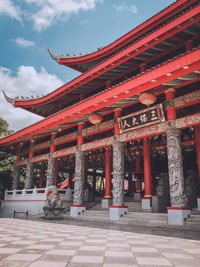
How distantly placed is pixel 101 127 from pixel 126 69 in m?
3.06

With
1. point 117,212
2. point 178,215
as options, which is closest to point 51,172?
point 117,212

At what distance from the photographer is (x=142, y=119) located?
8.02m

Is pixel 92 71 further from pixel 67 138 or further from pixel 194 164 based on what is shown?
pixel 194 164

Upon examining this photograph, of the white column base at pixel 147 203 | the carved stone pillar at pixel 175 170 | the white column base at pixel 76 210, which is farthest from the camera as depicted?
the white column base at pixel 76 210

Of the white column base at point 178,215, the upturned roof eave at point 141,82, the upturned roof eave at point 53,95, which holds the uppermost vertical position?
the upturned roof eave at point 53,95

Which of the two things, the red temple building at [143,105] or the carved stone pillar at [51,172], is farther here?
the carved stone pillar at [51,172]

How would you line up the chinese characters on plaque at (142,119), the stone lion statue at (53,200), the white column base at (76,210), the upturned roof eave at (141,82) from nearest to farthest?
the upturned roof eave at (141,82)
the chinese characters on plaque at (142,119)
the stone lion statue at (53,200)
the white column base at (76,210)

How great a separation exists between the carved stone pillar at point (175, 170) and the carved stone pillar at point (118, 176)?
2.28m

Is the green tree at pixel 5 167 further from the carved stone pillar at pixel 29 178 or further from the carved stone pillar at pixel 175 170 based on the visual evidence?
the carved stone pillar at pixel 175 170

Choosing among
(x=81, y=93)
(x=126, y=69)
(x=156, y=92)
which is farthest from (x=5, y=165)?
(x=156, y=92)

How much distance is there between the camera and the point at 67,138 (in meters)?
11.7

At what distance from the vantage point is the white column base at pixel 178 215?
6262 mm

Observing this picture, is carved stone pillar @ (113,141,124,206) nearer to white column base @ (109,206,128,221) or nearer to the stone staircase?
white column base @ (109,206,128,221)

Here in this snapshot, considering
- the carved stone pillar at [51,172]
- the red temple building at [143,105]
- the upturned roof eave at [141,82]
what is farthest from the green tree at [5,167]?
the upturned roof eave at [141,82]
